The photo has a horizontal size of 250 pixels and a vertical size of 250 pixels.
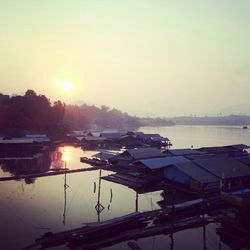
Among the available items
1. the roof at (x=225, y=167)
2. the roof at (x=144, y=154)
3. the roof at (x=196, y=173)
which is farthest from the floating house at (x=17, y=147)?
the roof at (x=225, y=167)

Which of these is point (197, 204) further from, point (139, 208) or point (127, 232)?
point (127, 232)

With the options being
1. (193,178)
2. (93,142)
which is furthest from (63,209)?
(93,142)

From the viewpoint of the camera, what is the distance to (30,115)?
75.9 meters

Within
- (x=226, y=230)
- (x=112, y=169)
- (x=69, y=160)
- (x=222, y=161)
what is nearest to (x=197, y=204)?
(x=226, y=230)

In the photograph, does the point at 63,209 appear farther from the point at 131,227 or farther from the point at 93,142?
the point at 93,142

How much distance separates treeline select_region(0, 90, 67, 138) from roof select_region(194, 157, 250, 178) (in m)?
48.6

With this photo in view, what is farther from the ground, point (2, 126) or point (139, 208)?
point (2, 126)

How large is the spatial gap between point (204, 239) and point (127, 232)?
509 cm

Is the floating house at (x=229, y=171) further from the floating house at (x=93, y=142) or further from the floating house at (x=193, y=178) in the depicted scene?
the floating house at (x=93, y=142)

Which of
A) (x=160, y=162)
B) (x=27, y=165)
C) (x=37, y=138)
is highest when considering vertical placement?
(x=37, y=138)

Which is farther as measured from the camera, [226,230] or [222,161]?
[222,161]

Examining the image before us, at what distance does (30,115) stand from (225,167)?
181ft

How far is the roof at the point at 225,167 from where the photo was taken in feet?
101

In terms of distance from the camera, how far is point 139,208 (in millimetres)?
26828
